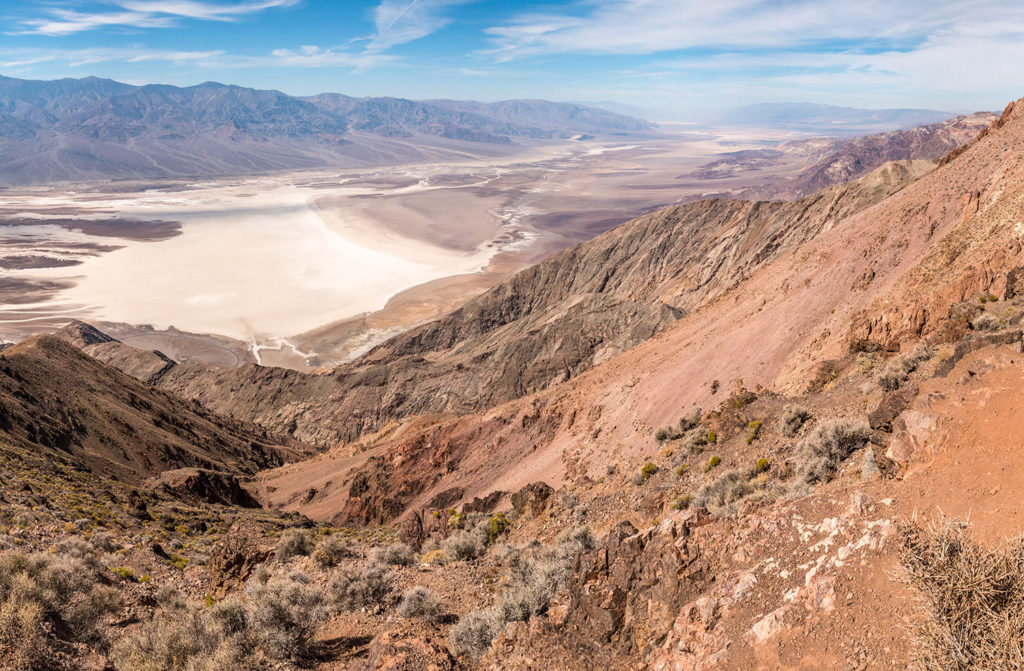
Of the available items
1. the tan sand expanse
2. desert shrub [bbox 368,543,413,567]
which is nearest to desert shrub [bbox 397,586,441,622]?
desert shrub [bbox 368,543,413,567]

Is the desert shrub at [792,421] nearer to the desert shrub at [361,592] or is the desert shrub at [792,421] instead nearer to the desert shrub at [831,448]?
the desert shrub at [831,448]

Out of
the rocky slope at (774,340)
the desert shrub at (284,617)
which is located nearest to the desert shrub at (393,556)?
the desert shrub at (284,617)

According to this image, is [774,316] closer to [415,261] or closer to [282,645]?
[282,645]

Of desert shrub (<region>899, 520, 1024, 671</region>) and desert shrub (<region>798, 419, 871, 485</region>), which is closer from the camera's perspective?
desert shrub (<region>899, 520, 1024, 671</region>)

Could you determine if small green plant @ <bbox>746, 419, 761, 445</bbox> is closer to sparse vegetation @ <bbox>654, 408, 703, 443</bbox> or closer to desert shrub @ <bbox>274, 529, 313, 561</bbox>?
sparse vegetation @ <bbox>654, 408, 703, 443</bbox>

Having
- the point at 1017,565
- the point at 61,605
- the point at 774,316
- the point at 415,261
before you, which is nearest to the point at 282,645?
the point at 61,605

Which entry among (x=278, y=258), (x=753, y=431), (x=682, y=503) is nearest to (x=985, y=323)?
(x=753, y=431)

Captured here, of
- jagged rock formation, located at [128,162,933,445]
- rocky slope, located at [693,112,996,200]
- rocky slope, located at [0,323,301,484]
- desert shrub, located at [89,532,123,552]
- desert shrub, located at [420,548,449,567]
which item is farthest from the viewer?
rocky slope, located at [693,112,996,200]
